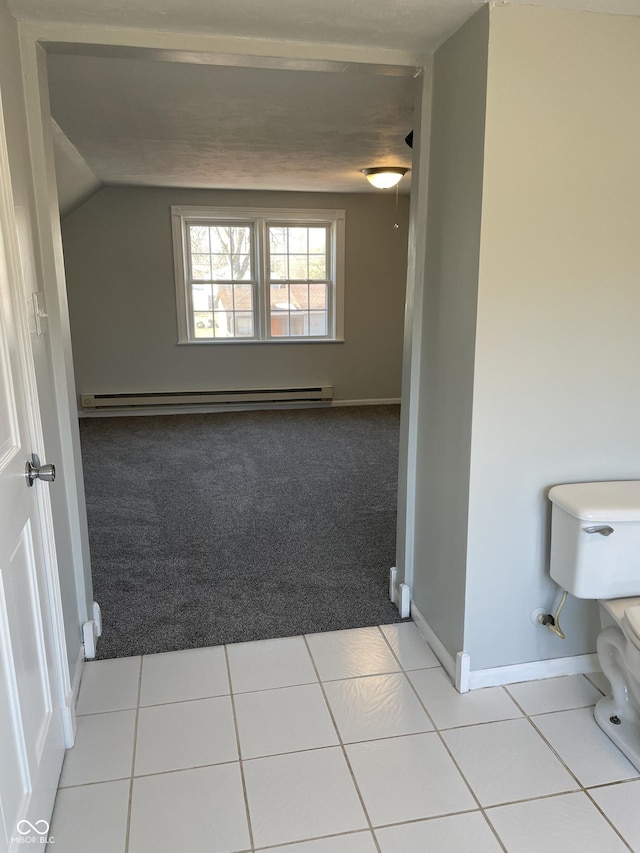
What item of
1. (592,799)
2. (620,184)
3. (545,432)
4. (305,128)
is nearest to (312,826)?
(592,799)

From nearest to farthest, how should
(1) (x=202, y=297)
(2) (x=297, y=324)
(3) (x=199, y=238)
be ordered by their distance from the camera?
(3) (x=199, y=238)
(1) (x=202, y=297)
(2) (x=297, y=324)

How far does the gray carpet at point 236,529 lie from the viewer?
8.39ft

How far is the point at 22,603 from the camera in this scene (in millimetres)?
1436

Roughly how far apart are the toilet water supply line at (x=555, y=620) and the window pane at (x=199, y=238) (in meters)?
4.97

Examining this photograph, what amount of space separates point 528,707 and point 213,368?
15.7 ft

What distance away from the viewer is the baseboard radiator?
6.05 metres

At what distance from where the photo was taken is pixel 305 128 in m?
3.49

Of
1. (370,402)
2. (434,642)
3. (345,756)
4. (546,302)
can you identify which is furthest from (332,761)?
(370,402)

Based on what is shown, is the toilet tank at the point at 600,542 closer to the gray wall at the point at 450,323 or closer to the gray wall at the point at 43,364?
the gray wall at the point at 450,323

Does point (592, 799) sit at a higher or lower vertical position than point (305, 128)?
lower

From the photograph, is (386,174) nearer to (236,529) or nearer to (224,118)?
(224,118)

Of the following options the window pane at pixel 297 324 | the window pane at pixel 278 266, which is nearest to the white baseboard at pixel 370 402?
the window pane at pixel 297 324

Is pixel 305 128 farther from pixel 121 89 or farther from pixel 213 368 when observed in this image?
Result: pixel 213 368

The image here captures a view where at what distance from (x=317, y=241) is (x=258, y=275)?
70 centimetres
